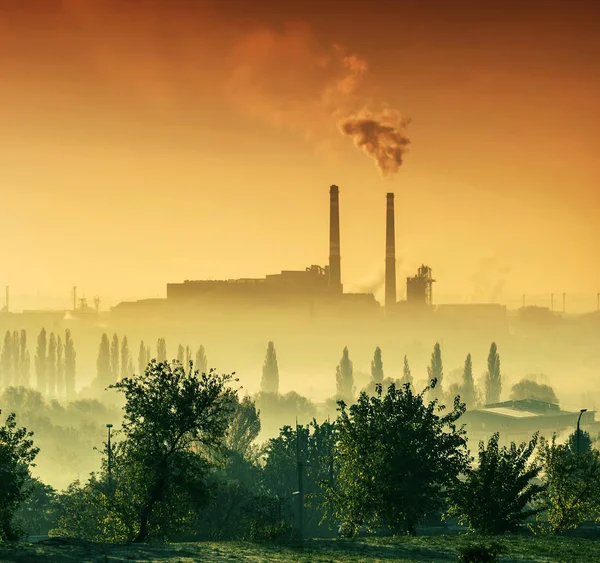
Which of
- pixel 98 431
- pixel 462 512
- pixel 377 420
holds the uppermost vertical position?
pixel 377 420

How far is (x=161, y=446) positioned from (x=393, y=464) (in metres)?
12.8

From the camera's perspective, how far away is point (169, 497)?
43.2 m

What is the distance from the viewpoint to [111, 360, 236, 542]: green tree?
140 ft

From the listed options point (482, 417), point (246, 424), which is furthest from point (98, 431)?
point (482, 417)

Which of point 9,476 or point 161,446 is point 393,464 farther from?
point 9,476

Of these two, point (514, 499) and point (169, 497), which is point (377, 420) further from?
point (169, 497)

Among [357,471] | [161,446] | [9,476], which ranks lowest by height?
[357,471]

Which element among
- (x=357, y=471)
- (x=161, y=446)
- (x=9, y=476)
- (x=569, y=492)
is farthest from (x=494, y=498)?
(x=9, y=476)

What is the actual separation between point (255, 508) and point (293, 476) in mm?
29715

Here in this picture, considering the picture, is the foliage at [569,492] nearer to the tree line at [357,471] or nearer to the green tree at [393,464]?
the tree line at [357,471]

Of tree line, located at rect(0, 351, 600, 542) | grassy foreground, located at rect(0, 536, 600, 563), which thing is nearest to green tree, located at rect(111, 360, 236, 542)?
tree line, located at rect(0, 351, 600, 542)

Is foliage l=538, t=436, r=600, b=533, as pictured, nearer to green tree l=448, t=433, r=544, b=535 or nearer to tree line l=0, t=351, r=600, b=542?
tree line l=0, t=351, r=600, b=542

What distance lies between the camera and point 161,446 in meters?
43.2

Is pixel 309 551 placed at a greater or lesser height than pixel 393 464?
lesser
